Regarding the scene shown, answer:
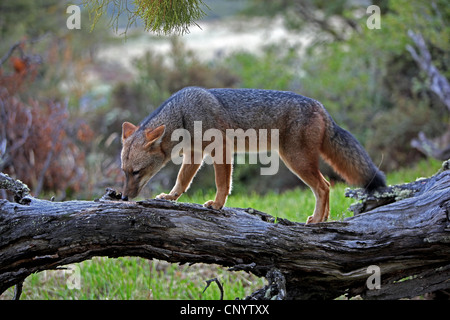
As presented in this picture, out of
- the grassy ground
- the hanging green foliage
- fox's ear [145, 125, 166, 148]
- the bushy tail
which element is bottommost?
the grassy ground

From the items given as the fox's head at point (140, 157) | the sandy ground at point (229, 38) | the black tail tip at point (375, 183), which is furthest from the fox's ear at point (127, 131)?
the sandy ground at point (229, 38)

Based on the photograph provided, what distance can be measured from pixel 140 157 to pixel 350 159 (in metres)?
2.08

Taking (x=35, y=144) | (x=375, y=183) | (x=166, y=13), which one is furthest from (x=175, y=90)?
(x=166, y=13)

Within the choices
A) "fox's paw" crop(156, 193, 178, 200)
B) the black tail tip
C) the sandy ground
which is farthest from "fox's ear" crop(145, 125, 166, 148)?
the sandy ground

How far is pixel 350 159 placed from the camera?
16.6ft

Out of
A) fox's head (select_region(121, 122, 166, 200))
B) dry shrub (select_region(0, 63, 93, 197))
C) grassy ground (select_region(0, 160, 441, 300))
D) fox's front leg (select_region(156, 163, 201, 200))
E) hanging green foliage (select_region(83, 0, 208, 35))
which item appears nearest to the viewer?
hanging green foliage (select_region(83, 0, 208, 35))

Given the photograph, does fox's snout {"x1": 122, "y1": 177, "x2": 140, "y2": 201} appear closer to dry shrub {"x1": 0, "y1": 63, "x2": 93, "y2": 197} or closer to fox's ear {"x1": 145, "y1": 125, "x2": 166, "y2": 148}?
fox's ear {"x1": 145, "y1": 125, "x2": 166, "y2": 148}

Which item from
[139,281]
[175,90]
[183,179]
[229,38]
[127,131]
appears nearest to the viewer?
[183,179]

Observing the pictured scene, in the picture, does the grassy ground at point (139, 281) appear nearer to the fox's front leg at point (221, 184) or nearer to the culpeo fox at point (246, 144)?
the culpeo fox at point (246, 144)

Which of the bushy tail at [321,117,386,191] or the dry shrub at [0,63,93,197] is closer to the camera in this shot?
the bushy tail at [321,117,386,191]

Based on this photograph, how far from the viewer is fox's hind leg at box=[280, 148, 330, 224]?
195 inches

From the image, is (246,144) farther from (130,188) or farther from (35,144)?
(35,144)

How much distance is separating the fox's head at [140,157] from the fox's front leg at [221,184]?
0.63m

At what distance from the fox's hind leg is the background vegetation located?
1.72ft
